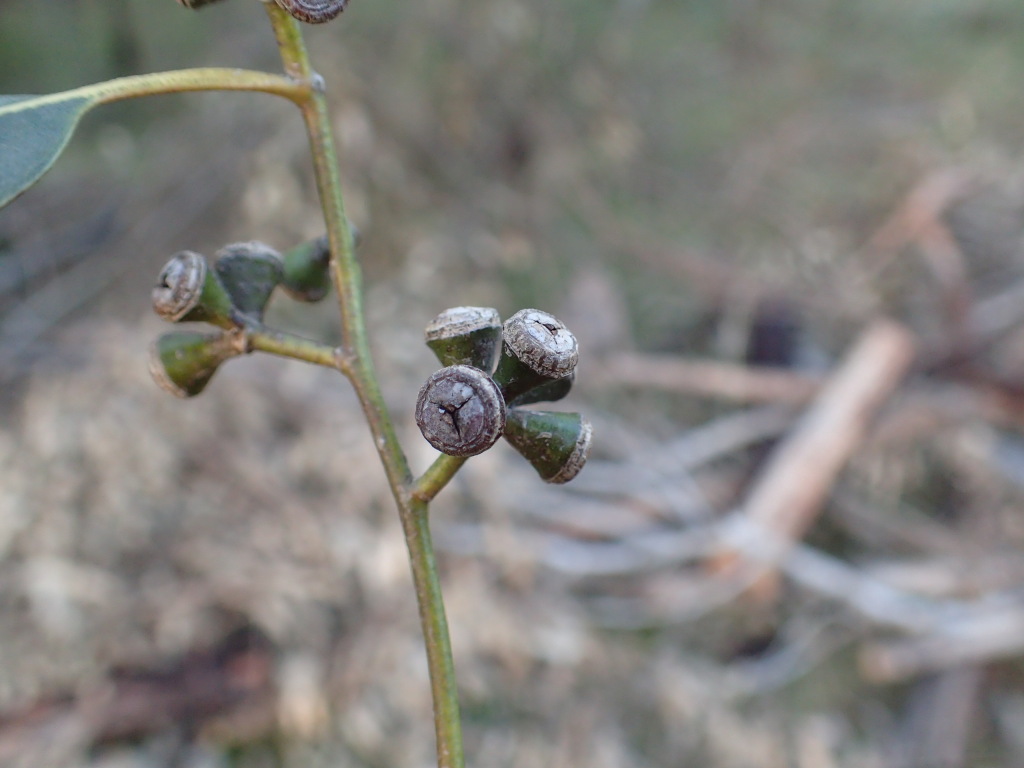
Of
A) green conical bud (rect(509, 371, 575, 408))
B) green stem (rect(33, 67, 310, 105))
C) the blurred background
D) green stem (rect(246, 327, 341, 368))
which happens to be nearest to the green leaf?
green stem (rect(33, 67, 310, 105))

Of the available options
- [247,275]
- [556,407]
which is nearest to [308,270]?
[247,275]

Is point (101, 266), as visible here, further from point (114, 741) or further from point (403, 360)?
point (114, 741)

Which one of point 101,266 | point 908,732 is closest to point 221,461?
point 101,266

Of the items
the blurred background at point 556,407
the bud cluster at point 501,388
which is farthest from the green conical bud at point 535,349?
the blurred background at point 556,407

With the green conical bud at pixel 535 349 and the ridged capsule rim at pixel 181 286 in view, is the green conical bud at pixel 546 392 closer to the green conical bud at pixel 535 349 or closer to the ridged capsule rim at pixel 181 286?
the green conical bud at pixel 535 349

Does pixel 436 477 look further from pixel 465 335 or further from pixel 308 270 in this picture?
pixel 308 270
